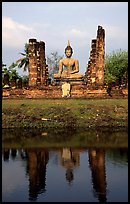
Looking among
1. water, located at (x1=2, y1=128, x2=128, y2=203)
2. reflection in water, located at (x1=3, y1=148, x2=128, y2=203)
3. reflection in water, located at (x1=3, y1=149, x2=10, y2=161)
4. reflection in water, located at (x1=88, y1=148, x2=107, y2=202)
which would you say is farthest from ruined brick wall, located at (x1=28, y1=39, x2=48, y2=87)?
reflection in water, located at (x1=88, y1=148, x2=107, y2=202)

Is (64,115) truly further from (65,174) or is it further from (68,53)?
(68,53)

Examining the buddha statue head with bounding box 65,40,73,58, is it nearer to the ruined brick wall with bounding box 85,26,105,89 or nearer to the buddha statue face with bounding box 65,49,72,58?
the buddha statue face with bounding box 65,49,72,58

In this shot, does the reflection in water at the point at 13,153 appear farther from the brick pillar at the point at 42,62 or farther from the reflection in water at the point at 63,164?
the brick pillar at the point at 42,62

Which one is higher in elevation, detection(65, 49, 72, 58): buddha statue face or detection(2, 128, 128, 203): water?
detection(65, 49, 72, 58): buddha statue face

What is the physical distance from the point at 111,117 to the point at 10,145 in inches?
247

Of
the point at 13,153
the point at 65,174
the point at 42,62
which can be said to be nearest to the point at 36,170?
the point at 65,174

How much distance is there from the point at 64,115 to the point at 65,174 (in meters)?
8.00

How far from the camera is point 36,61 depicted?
913 inches

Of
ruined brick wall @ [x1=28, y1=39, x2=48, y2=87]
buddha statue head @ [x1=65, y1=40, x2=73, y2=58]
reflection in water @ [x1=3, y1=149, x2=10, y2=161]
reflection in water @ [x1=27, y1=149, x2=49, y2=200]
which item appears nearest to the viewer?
reflection in water @ [x1=27, y1=149, x2=49, y2=200]

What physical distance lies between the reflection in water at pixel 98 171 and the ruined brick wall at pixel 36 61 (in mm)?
13477

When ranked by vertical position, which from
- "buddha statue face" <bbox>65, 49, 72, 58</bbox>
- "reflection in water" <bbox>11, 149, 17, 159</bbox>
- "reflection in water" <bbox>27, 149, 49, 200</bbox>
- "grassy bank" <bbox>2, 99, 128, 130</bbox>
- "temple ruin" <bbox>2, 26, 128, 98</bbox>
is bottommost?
"reflection in water" <bbox>27, 149, 49, 200</bbox>

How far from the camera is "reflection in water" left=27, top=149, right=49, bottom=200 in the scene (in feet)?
19.9

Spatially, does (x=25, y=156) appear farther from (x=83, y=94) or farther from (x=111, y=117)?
(x=83, y=94)

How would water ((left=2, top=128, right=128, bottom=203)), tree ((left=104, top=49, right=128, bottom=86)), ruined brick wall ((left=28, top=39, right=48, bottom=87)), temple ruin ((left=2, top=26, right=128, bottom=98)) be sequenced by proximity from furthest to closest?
tree ((left=104, top=49, right=128, bottom=86))
ruined brick wall ((left=28, top=39, right=48, bottom=87))
temple ruin ((left=2, top=26, right=128, bottom=98))
water ((left=2, top=128, right=128, bottom=203))
